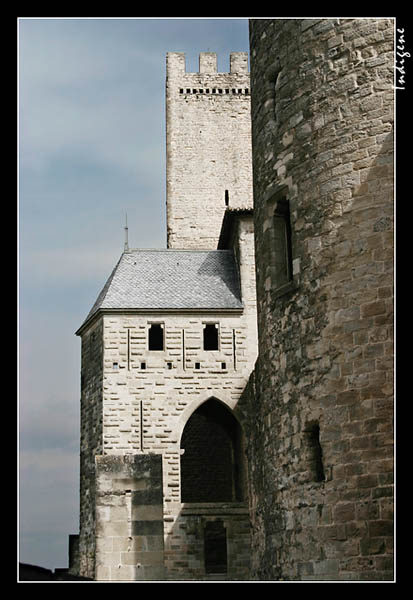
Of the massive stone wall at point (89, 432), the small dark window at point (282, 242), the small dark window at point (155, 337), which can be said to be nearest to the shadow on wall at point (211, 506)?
the small dark window at point (155, 337)

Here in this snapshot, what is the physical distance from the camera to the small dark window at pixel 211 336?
28875mm

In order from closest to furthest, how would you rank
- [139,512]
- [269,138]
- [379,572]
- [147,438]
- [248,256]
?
[379,572] < [269,138] < [139,512] < [147,438] < [248,256]

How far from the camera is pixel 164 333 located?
2855 centimetres

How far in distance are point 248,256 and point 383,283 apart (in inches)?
713

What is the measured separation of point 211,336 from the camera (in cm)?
2906

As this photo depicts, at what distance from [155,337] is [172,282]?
6.39ft

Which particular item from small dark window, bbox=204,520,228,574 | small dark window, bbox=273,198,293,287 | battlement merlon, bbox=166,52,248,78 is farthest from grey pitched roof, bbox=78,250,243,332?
small dark window, bbox=273,198,293,287

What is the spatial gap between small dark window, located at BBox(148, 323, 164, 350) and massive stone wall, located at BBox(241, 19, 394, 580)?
14.9m

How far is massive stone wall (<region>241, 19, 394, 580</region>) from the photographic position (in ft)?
37.5

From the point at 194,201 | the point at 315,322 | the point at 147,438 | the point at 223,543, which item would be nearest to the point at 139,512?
the point at 315,322

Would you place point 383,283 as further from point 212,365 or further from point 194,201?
point 194,201

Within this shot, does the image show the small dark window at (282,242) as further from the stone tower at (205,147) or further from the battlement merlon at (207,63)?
the battlement merlon at (207,63)

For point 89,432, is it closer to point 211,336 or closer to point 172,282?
point 211,336

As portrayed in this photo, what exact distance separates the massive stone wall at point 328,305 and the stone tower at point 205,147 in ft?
91.6
